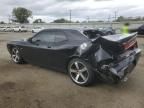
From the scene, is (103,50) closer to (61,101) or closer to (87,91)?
(87,91)

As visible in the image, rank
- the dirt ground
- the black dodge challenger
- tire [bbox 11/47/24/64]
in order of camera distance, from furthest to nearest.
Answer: tire [bbox 11/47/24/64] < the black dodge challenger < the dirt ground

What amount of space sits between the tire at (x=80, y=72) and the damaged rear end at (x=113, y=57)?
1.03ft

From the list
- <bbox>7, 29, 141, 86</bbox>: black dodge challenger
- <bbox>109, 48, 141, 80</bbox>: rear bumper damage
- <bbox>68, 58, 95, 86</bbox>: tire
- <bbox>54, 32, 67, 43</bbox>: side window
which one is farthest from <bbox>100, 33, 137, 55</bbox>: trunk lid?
<bbox>54, 32, 67, 43</bbox>: side window

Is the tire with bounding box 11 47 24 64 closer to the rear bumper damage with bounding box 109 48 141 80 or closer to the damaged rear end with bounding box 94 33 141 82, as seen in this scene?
the damaged rear end with bounding box 94 33 141 82

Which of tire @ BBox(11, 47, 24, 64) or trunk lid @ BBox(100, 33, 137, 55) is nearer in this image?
trunk lid @ BBox(100, 33, 137, 55)

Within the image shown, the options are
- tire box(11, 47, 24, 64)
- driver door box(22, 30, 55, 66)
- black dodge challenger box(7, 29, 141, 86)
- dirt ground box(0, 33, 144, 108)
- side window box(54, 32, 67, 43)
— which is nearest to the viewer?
dirt ground box(0, 33, 144, 108)

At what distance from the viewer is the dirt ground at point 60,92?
12.7 ft

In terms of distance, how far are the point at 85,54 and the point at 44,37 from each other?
78.6 inches

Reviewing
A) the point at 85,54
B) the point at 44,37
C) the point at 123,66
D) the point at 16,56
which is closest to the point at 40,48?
the point at 44,37

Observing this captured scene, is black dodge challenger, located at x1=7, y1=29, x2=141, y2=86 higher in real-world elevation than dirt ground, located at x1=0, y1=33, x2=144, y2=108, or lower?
higher

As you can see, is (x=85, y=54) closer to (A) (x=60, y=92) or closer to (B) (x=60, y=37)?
(A) (x=60, y=92)

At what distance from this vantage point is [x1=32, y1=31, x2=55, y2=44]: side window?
5.82m

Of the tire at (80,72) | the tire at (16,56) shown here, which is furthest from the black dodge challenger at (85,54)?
the tire at (16,56)

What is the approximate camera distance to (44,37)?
20.0 feet
